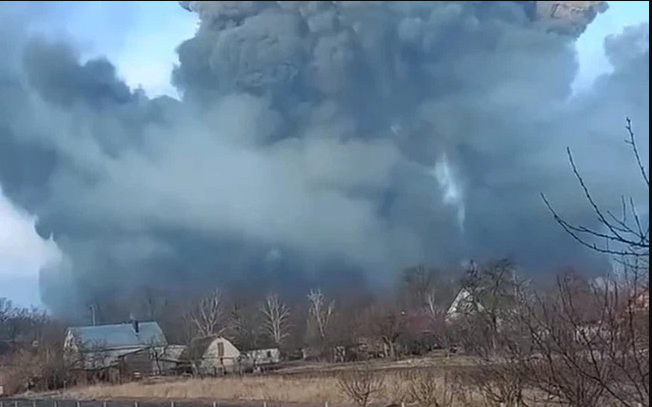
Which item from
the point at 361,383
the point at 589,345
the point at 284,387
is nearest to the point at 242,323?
the point at 284,387

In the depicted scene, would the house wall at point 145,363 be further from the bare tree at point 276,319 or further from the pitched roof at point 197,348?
the bare tree at point 276,319

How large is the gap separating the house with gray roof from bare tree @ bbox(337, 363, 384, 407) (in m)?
1.82

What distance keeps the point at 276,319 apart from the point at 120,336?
236cm

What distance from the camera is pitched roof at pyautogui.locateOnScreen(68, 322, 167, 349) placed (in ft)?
21.0

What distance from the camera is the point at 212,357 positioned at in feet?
33.9

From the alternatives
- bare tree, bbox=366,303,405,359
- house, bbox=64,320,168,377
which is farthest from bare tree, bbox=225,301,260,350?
bare tree, bbox=366,303,405,359

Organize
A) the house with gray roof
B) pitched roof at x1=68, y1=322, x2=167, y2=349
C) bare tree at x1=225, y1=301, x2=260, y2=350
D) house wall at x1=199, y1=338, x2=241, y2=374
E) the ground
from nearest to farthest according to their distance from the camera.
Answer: the house with gray roof
pitched roof at x1=68, y1=322, x2=167, y2=349
the ground
bare tree at x1=225, y1=301, x2=260, y2=350
house wall at x1=199, y1=338, x2=241, y2=374

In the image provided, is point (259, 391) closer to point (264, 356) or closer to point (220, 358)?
point (264, 356)

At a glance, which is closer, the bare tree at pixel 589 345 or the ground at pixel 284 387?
the bare tree at pixel 589 345

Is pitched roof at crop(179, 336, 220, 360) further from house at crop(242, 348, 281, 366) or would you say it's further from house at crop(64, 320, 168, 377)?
house at crop(242, 348, 281, 366)

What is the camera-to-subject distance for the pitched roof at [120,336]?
641cm

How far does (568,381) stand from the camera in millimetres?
4168

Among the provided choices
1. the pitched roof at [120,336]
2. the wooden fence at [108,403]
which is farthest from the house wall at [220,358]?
the pitched roof at [120,336]

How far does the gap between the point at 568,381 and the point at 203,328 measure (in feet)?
16.1
